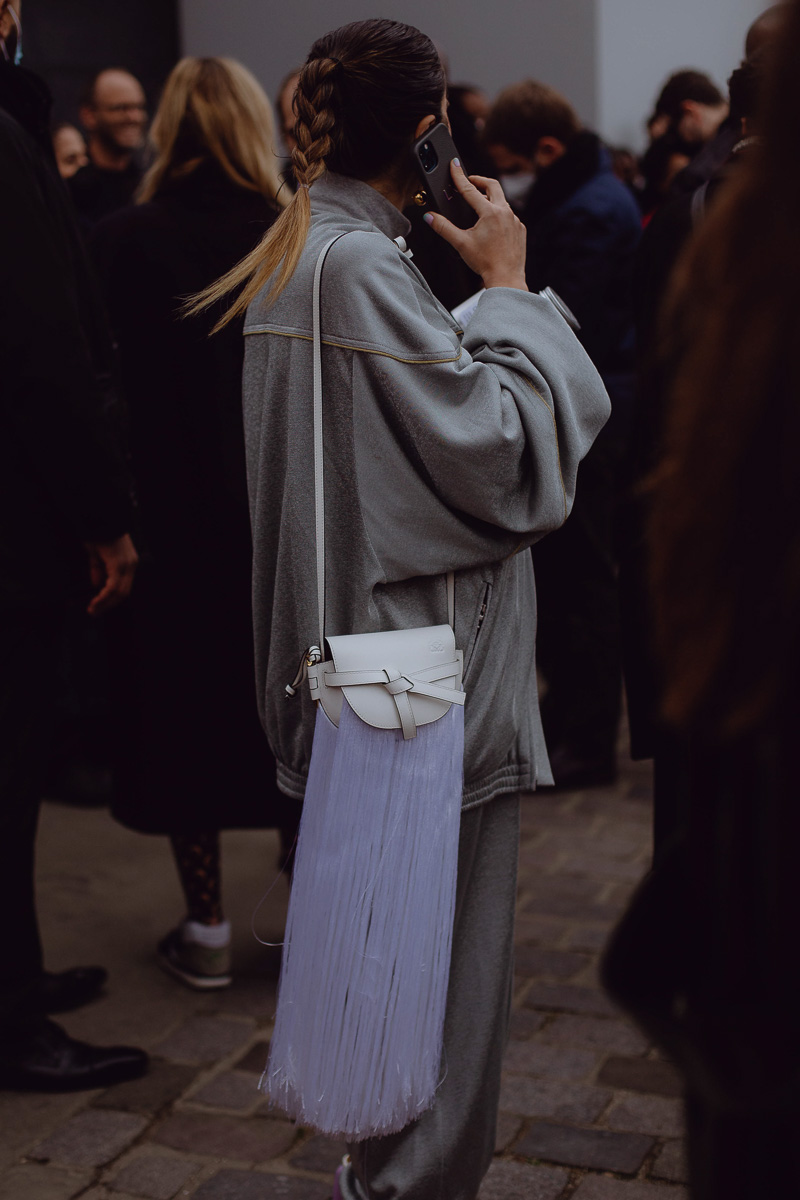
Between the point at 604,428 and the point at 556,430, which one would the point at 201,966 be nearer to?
the point at 556,430

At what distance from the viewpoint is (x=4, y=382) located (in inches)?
106

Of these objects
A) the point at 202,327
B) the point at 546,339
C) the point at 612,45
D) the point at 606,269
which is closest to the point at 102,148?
the point at 606,269

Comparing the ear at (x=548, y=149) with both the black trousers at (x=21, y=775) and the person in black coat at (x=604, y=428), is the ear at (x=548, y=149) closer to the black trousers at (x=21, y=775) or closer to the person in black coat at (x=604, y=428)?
the person in black coat at (x=604, y=428)

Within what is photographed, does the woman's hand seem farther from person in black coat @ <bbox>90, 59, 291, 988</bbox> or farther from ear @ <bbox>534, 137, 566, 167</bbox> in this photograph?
ear @ <bbox>534, 137, 566, 167</bbox>

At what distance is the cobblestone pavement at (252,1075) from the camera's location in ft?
8.37

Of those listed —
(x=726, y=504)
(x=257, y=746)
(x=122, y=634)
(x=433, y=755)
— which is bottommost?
(x=257, y=746)

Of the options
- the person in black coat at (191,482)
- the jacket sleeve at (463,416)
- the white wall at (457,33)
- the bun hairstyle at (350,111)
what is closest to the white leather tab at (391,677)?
the jacket sleeve at (463,416)

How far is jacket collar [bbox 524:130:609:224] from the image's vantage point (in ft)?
15.3

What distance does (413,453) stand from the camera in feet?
6.23

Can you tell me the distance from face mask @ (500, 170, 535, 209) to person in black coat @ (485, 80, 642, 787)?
0.16 feet

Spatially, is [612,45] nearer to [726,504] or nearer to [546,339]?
[546,339]

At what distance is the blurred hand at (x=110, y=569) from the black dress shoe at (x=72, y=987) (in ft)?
3.06

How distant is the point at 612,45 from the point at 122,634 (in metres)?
7.26

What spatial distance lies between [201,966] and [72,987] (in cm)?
31
